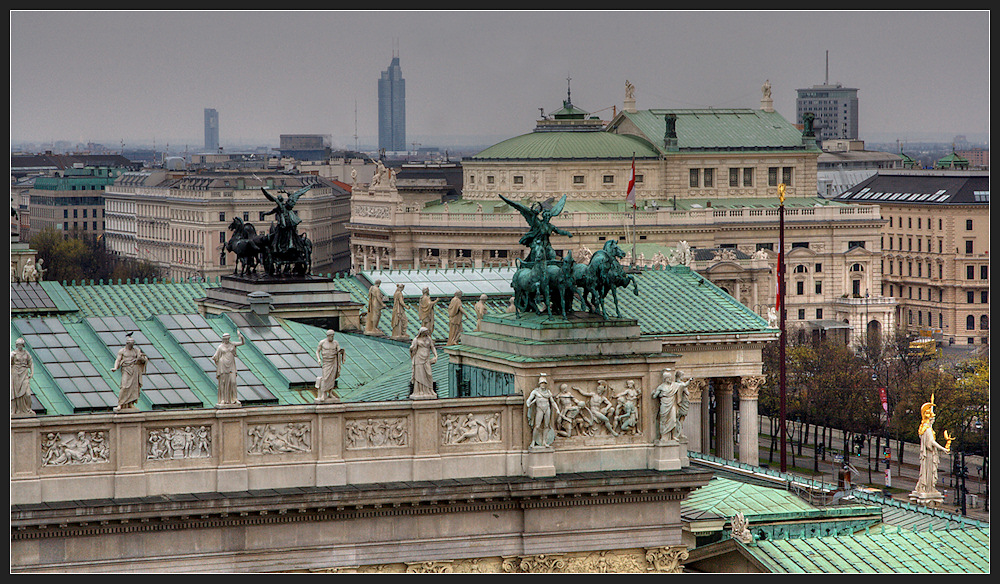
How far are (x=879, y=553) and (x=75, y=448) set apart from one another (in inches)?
988

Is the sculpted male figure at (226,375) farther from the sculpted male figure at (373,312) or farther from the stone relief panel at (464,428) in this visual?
the sculpted male figure at (373,312)

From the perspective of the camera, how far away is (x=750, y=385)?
415ft

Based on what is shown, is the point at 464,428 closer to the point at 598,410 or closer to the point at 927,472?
the point at 598,410

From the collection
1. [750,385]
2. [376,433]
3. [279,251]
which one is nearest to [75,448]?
[376,433]

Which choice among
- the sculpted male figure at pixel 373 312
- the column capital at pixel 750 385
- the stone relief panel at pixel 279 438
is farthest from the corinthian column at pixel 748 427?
the stone relief panel at pixel 279 438

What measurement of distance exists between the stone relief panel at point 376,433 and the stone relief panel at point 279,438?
1158 millimetres

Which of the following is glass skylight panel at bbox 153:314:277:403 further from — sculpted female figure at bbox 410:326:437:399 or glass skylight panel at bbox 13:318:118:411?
sculpted female figure at bbox 410:326:437:399

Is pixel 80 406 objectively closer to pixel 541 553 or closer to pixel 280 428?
pixel 280 428

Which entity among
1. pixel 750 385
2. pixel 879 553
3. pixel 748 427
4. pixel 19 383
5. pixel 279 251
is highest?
pixel 279 251

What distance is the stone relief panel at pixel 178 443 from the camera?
66.1 metres

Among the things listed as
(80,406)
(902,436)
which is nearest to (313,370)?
(80,406)

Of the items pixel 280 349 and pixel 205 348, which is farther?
pixel 280 349

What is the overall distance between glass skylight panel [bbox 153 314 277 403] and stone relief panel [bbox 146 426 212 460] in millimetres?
6931

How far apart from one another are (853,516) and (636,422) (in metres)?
13.7
